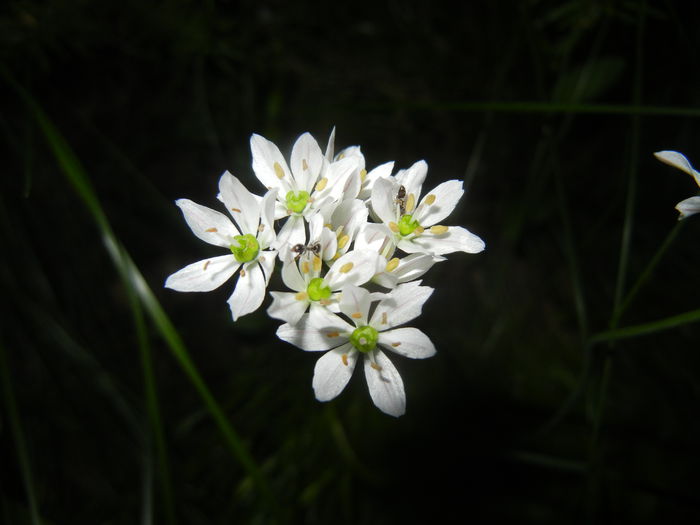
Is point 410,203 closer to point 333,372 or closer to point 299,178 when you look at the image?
point 299,178

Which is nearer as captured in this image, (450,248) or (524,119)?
(450,248)

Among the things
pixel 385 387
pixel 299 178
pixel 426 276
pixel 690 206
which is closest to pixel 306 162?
pixel 299 178

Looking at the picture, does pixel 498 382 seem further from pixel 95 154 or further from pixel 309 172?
pixel 95 154

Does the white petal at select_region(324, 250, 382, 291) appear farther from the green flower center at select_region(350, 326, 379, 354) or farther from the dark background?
the dark background

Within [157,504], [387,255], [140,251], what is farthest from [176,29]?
[157,504]

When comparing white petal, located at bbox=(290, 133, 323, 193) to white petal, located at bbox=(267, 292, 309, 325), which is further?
white petal, located at bbox=(290, 133, 323, 193)

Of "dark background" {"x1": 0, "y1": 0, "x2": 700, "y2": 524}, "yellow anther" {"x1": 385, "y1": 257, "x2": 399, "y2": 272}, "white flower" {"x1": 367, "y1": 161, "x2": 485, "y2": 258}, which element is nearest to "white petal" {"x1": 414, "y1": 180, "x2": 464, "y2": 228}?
"white flower" {"x1": 367, "y1": 161, "x2": 485, "y2": 258}
